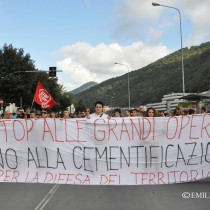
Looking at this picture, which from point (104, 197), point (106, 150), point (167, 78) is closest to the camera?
point (104, 197)

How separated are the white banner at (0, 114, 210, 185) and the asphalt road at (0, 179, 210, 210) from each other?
0.24m

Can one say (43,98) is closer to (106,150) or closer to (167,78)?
(106,150)

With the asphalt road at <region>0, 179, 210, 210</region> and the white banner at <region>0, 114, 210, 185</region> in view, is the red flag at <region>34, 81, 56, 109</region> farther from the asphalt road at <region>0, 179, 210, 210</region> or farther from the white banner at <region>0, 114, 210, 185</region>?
the white banner at <region>0, 114, 210, 185</region>

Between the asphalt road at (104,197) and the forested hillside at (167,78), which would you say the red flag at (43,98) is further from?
the forested hillside at (167,78)

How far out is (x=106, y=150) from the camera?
8492 millimetres

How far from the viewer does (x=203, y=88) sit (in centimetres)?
12075

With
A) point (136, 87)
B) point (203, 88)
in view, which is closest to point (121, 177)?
point (203, 88)

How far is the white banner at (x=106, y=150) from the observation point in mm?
8367

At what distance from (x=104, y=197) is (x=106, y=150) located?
0.96 metres

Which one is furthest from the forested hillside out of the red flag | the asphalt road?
the asphalt road

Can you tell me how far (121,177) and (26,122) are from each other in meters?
2.22

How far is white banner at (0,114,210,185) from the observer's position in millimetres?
8367

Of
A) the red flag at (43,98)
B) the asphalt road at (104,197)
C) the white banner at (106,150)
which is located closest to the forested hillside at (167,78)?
the red flag at (43,98)

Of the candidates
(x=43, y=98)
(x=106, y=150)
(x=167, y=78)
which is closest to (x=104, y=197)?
(x=106, y=150)
